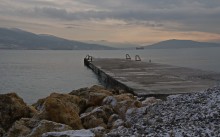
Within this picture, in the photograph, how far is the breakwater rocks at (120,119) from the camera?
5.88 meters

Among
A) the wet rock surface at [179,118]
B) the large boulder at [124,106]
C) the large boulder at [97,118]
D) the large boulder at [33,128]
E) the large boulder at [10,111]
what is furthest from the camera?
the large boulder at [10,111]

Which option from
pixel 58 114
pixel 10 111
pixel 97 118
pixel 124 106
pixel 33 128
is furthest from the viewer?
pixel 10 111

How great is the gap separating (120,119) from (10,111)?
8.88 feet

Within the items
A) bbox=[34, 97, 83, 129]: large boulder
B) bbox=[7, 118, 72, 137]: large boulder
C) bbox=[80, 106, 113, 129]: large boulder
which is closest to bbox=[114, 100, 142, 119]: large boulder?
bbox=[80, 106, 113, 129]: large boulder

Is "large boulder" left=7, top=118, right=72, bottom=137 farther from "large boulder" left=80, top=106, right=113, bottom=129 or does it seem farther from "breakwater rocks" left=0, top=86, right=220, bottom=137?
"large boulder" left=80, top=106, right=113, bottom=129

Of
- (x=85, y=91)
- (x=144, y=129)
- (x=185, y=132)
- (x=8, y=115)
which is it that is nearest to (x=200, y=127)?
(x=185, y=132)

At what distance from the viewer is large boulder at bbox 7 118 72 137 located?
6656mm

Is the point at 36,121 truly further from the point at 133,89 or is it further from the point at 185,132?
the point at 133,89

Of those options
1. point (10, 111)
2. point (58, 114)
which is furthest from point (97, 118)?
point (10, 111)

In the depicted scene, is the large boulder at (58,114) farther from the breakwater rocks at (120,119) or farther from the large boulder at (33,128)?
the large boulder at (33,128)

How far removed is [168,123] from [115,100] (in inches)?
126

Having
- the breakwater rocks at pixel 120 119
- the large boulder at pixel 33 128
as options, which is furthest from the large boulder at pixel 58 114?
the large boulder at pixel 33 128

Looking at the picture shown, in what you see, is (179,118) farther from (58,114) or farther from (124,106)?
(58,114)

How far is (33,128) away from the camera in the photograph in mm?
7102
